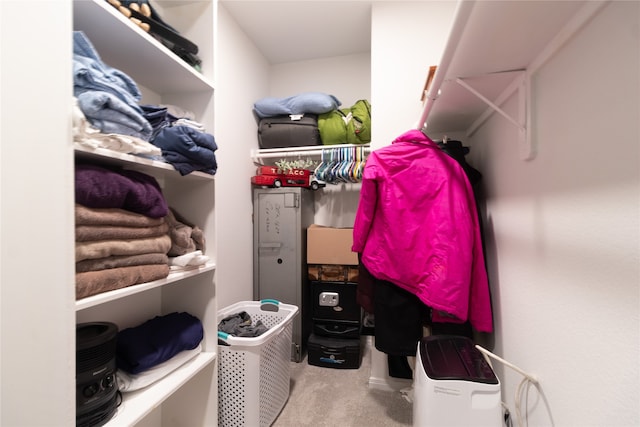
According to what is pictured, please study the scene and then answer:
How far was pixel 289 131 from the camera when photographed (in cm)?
218

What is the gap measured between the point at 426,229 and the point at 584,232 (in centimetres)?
56

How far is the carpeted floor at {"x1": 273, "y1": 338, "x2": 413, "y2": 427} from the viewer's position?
143 cm

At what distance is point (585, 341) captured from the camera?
637mm

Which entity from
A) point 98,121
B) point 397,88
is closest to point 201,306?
point 98,121

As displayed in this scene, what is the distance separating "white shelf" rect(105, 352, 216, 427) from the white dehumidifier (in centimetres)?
88

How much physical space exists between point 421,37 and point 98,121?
5.92 feet

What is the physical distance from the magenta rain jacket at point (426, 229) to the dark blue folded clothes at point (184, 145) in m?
0.74

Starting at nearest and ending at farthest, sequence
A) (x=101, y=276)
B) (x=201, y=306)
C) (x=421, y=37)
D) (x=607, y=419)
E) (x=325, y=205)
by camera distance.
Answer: (x=607, y=419) → (x=101, y=276) → (x=201, y=306) → (x=421, y=37) → (x=325, y=205)

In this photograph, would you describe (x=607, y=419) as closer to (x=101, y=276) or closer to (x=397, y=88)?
(x=101, y=276)

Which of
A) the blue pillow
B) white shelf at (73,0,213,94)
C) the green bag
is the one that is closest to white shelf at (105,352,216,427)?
white shelf at (73,0,213,94)

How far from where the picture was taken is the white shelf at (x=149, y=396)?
0.79m

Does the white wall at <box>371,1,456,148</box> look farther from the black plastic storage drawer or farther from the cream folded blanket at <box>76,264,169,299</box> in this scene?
the cream folded blanket at <box>76,264,169,299</box>

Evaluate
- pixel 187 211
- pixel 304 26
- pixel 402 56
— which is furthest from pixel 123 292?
pixel 304 26

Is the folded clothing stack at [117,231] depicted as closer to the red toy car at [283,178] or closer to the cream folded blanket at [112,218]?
the cream folded blanket at [112,218]
